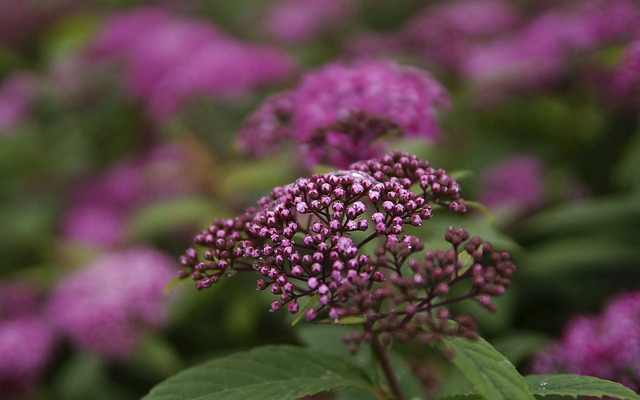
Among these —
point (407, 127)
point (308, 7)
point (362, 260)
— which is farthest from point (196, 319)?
point (308, 7)

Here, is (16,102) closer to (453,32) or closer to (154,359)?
(154,359)

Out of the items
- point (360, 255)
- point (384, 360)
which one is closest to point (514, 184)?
point (384, 360)

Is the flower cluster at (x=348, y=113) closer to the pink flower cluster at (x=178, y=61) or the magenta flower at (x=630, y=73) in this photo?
the magenta flower at (x=630, y=73)

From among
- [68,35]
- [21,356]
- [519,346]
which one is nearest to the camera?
[519,346]

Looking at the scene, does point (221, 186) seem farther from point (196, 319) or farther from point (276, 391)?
point (276, 391)

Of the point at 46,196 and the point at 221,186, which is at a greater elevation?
the point at 46,196

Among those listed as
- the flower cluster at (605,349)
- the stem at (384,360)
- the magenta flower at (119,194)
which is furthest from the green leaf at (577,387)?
the magenta flower at (119,194)
